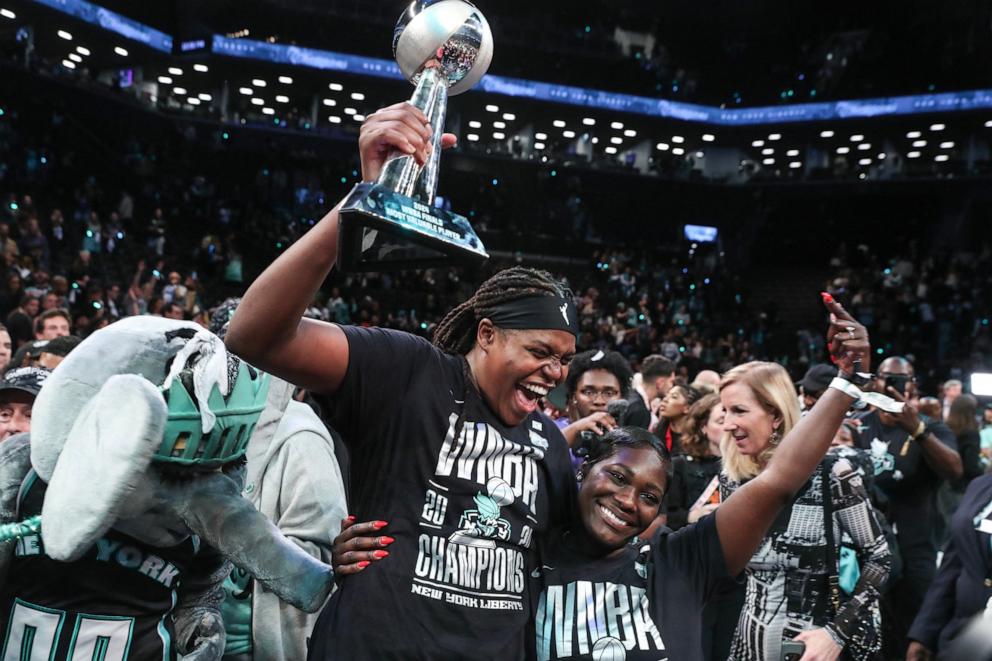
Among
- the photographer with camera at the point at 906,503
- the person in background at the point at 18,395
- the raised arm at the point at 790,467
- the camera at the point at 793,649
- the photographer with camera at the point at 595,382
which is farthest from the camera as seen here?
the photographer with camera at the point at 906,503

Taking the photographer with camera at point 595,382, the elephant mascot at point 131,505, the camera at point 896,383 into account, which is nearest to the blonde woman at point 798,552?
the photographer with camera at point 595,382

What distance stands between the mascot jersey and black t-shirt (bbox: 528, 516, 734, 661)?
0.91m

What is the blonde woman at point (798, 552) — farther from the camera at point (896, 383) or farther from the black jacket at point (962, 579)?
the camera at point (896, 383)

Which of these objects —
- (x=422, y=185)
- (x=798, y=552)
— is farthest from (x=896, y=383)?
(x=422, y=185)

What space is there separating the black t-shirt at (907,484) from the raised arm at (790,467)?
329cm

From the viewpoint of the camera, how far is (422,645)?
1.74 m

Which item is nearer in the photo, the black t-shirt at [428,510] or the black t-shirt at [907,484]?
the black t-shirt at [428,510]

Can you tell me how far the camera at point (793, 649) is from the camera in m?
2.83

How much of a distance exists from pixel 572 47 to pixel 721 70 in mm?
5888

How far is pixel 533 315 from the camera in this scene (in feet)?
6.43

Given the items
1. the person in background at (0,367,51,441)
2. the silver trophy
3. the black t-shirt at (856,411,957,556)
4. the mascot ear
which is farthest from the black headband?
the black t-shirt at (856,411,957,556)

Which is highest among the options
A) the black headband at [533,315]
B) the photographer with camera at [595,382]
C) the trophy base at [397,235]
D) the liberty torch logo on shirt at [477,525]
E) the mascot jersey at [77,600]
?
the trophy base at [397,235]

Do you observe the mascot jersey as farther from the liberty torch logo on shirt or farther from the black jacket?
the black jacket

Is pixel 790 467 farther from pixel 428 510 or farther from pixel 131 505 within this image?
pixel 131 505
